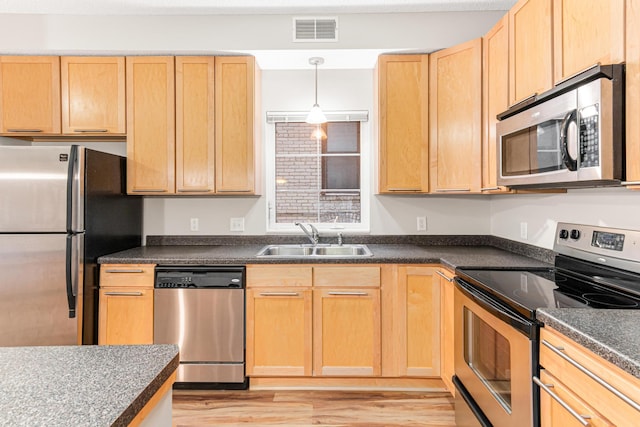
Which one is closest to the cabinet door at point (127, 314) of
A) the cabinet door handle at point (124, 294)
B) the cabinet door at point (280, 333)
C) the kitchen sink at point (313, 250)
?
the cabinet door handle at point (124, 294)

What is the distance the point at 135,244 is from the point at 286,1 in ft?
7.16

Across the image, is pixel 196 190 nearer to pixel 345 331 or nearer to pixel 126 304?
pixel 126 304

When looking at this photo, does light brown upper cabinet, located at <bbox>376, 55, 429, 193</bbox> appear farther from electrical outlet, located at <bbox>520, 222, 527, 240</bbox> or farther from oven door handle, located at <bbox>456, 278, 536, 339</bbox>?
oven door handle, located at <bbox>456, 278, 536, 339</bbox>

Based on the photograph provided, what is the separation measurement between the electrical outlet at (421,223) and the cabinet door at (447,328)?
683 millimetres

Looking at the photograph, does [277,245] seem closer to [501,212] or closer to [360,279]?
[360,279]

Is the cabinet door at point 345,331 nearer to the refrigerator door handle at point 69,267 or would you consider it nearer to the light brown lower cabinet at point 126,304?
the light brown lower cabinet at point 126,304

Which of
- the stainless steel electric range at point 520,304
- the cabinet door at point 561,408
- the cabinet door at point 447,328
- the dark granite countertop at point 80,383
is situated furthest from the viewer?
the cabinet door at point 447,328

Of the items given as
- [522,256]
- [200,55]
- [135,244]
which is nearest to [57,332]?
[135,244]

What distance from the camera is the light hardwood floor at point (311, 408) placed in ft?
6.97

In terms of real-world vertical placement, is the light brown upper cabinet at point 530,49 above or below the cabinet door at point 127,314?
above

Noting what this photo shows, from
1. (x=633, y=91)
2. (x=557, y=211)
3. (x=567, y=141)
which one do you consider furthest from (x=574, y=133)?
(x=557, y=211)

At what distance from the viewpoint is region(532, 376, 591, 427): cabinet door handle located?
995mm

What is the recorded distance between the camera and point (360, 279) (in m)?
2.41

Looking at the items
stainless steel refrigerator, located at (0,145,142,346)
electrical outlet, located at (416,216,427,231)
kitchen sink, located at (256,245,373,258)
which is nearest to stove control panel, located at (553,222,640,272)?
electrical outlet, located at (416,216,427,231)
